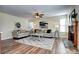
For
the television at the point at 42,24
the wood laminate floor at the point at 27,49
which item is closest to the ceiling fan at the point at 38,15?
the television at the point at 42,24

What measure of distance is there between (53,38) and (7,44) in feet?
4.73

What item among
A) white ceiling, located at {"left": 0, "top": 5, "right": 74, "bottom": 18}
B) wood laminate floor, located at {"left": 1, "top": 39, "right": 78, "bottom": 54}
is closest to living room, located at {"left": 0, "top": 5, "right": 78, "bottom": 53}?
white ceiling, located at {"left": 0, "top": 5, "right": 74, "bottom": 18}

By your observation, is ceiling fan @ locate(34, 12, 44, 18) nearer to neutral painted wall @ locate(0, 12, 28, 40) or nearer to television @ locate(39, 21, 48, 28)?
television @ locate(39, 21, 48, 28)

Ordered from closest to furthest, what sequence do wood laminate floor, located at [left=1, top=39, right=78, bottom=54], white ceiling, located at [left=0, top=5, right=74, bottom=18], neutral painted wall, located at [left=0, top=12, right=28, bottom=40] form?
white ceiling, located at [left=0, top=5, right=74, bottom=18]
wood laminate floor, located at [left=1, top=39, right=78, bottom=54]
neutral painted wall, located at [left=0, top=12, right=28, bottom=40]

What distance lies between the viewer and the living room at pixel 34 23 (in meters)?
Result: 2.55

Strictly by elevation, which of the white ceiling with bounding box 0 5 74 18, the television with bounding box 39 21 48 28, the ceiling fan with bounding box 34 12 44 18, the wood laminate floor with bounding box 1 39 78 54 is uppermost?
the white ceiling with bounding box 0 5 74 18

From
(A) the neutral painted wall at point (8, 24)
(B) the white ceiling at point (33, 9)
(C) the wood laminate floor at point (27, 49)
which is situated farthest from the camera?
(A) the neutral painted wall at point (8, 24)

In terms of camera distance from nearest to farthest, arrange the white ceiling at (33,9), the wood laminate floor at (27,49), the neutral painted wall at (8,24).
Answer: the white ceiling at (33,9)
the wood laminate floor at (27,49)
the neutral painted wall at (8,24)

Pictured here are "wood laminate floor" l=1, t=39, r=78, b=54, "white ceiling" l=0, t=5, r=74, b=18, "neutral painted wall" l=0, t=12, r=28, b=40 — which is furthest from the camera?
"neutral painted wall" l=0, t=12, r=28, b=40

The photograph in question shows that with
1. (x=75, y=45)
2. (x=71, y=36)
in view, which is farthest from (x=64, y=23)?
(x=75, y=45)

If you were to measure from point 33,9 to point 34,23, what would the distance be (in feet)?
1.42

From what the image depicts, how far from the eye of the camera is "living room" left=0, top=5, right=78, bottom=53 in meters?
2.55

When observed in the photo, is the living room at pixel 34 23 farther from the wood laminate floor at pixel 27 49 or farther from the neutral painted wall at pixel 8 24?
the wood laminate floor at pixel 27 49

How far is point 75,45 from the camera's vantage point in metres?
2.69
